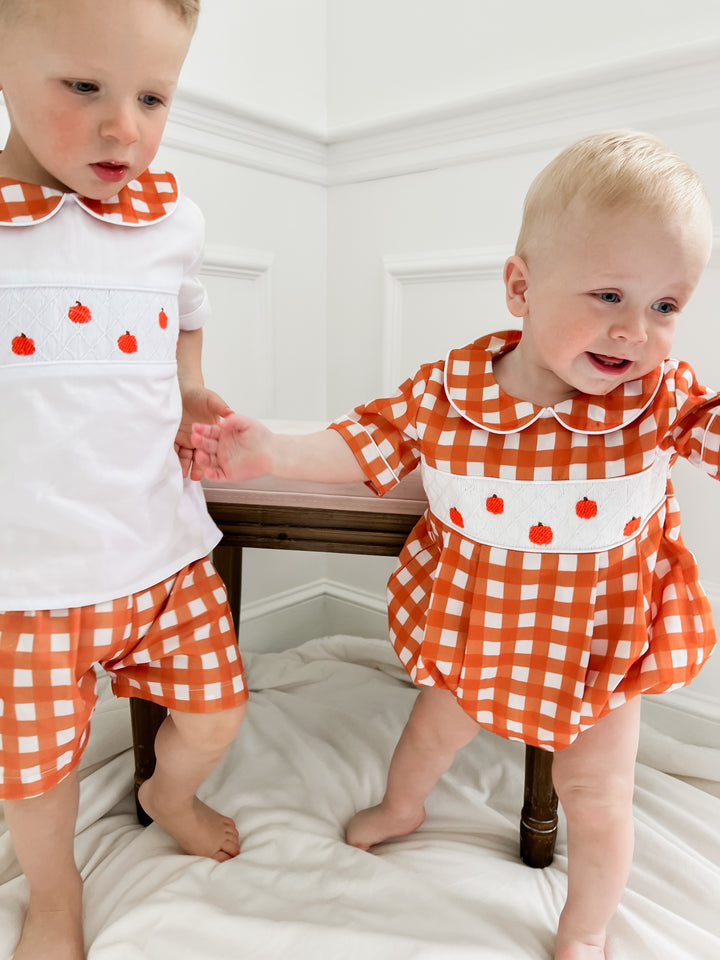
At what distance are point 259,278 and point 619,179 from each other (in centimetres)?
91

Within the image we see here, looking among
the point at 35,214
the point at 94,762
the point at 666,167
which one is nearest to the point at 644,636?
the point at 666,167

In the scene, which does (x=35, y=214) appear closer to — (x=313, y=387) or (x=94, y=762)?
(x=94, y=762)

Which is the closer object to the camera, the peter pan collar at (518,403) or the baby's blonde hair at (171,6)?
the baby's blonde hair at (171,6)

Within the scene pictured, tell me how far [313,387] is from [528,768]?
941mm

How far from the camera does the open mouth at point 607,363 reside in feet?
2.27

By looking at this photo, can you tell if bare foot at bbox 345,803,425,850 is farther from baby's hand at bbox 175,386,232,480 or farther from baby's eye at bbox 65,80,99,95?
baby's eye at bbox 65,80,99,95

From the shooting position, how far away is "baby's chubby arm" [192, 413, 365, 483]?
30.9 inches

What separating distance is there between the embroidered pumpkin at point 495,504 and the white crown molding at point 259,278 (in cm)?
80

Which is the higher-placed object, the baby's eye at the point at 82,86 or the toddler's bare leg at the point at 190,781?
the baby's eye at the point at 82,86

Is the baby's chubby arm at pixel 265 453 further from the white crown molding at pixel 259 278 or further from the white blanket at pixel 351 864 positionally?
the white crown molding at pixel 259 278

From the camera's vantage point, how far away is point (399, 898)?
0.87 m

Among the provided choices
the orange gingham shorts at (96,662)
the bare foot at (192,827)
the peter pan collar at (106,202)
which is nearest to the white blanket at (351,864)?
the bare foot at (192,827)

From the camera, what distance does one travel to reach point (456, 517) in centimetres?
78

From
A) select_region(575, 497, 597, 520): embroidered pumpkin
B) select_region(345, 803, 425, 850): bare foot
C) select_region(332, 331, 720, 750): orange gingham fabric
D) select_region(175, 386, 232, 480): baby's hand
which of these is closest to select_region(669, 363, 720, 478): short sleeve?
select_region(332, 331, 720, 750): orange gingham fabric
